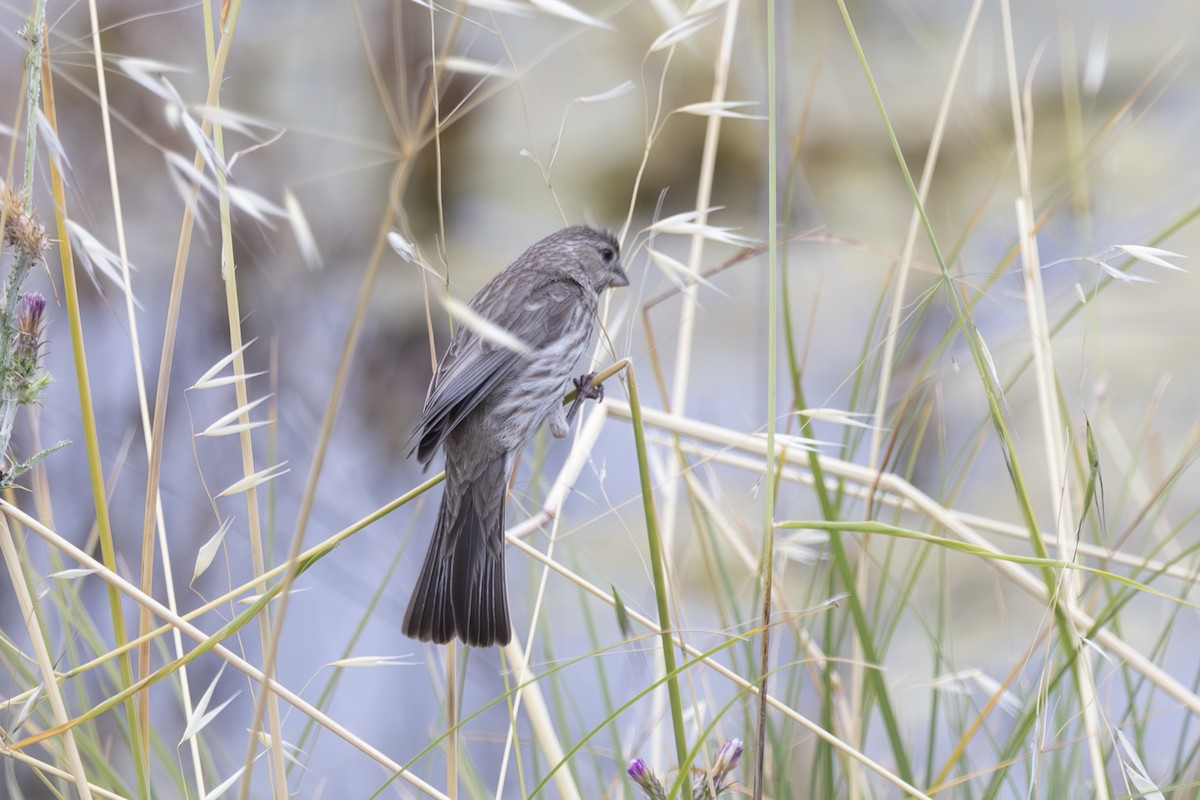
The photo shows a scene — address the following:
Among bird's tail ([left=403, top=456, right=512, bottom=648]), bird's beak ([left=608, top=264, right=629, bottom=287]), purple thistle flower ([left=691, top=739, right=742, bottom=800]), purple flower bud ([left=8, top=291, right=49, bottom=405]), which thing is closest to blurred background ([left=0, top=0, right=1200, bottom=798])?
bird's beak ([left=608, top=264, right=629, bottom=287])

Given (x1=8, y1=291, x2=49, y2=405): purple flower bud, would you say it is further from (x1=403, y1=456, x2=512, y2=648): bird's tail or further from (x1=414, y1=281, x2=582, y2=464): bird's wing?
(x1=403, y1=456, x2=512, y2=648): bird's tail

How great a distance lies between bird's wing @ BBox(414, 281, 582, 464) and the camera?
179 centimetres

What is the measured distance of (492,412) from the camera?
196 cm

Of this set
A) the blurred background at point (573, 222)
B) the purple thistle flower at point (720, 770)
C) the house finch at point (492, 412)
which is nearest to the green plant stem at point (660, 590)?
the purple thistle flower at point (720, 770)

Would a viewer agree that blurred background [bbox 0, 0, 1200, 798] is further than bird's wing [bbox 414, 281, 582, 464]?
Yes

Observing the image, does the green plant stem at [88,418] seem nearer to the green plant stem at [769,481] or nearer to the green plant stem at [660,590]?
the green plant stem at [660,590]

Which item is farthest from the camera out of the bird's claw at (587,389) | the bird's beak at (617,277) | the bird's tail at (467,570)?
the bird's beak at (617,277)

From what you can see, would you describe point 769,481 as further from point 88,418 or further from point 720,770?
point 88,418

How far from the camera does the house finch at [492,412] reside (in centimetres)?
171

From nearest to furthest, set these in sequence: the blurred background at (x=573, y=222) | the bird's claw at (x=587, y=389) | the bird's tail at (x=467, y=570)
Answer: the bird's tail at (x=467, y=570)
the bird's claw at (x=587, y=389)
the blurred background at (x=573, y=222)

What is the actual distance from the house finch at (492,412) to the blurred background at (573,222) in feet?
2.89

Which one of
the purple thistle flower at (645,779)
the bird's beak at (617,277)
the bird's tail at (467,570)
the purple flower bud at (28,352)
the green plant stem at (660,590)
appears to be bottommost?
the purple thistle flower at (645,779)

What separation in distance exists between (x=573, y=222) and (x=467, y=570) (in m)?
2.27

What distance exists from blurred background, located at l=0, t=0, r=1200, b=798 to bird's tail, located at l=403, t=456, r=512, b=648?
108cm
